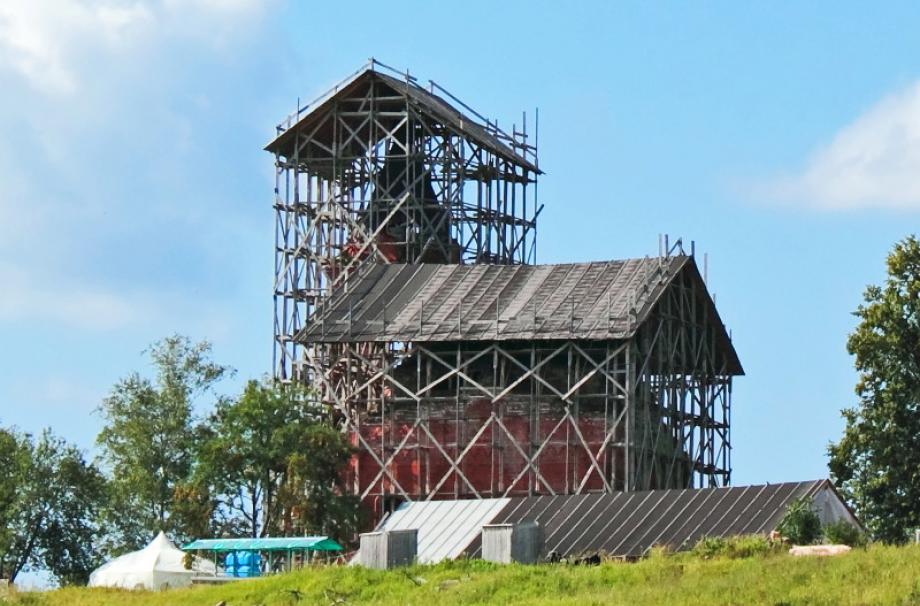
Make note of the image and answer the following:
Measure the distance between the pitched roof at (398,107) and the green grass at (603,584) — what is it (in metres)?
28.5

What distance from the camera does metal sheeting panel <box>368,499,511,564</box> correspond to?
2736 inches

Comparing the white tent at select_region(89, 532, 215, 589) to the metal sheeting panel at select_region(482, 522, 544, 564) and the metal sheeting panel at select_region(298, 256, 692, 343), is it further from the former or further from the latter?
the metal sheeting panel at select_region(482, 522, 544, 564)

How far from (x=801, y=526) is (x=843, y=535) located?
5.24 ft

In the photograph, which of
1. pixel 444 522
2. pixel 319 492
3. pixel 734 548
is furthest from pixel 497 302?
pixel 734 548

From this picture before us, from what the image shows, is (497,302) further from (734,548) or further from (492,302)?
(734,548)

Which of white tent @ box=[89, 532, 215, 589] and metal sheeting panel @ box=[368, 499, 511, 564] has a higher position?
metal sheeting panel @ box=[368, 499, 511, 564]

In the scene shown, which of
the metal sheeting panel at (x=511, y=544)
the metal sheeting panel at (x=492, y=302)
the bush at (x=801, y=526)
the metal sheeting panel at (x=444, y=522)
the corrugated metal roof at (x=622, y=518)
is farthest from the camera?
the metal sheeting panel at (x=492, y=302)

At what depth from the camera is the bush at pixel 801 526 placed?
209ft

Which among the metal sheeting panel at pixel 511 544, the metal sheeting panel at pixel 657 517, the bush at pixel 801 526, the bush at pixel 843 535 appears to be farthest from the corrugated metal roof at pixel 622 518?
the bush at pixel 843 535

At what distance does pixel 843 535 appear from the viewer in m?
62.5

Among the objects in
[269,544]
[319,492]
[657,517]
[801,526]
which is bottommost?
[269,544]

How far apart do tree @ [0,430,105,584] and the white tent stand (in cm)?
1174

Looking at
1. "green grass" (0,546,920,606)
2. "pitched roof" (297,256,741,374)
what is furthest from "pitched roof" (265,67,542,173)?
"green grass" (0,546,920,606)

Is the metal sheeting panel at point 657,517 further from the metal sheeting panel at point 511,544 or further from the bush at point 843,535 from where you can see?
the bush at point 843,535
